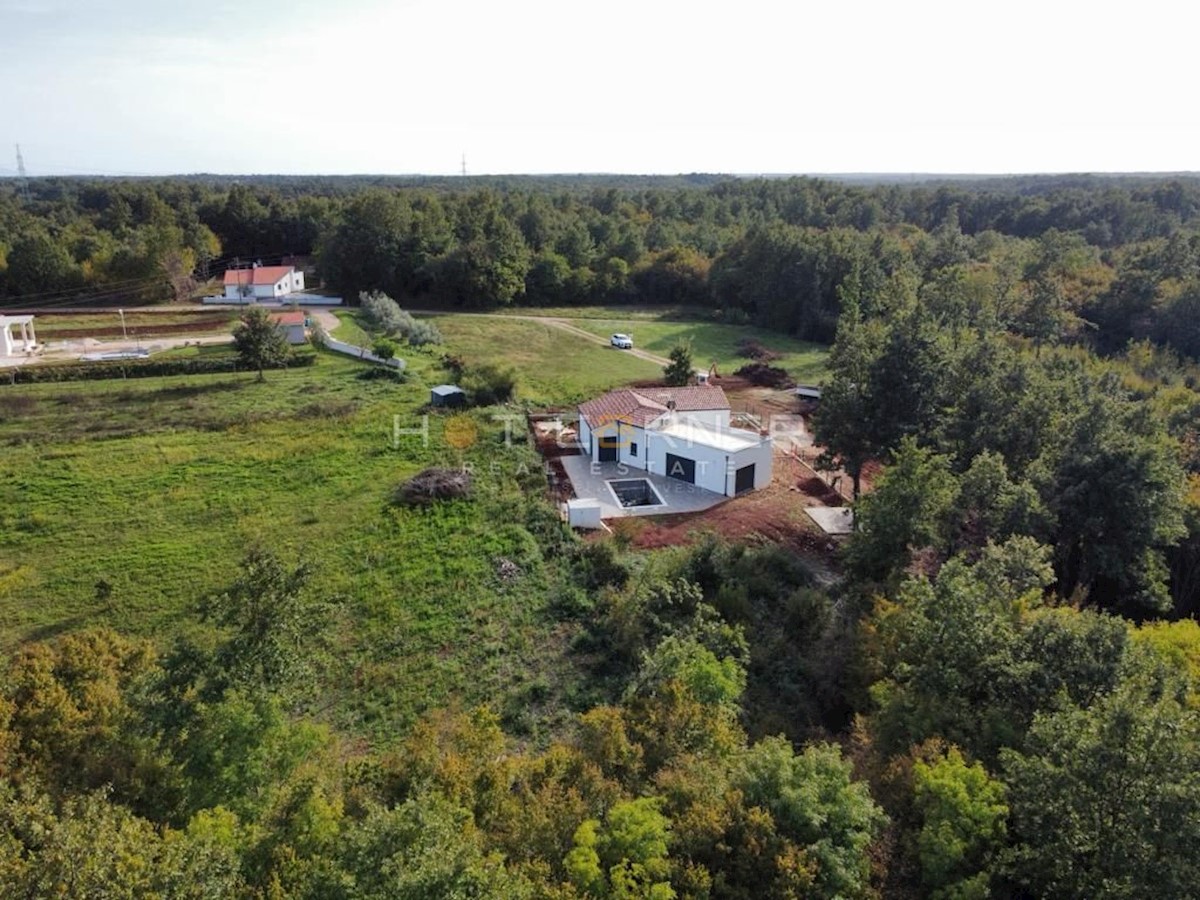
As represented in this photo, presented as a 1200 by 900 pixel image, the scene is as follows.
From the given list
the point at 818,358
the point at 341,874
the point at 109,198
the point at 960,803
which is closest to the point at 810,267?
the point at 818,358

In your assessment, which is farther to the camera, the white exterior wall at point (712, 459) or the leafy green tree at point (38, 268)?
the leafy green tree at point (38, 268)

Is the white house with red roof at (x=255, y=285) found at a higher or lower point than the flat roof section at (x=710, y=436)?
higher

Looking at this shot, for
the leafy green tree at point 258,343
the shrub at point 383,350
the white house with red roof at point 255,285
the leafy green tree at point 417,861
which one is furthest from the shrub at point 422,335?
the leafy green tree at point 417,861

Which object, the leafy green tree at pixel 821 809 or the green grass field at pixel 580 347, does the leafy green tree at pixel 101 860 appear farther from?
the green grass field at pixel 580 347

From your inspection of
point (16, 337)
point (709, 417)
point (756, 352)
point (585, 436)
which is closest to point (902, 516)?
point (709, 417)

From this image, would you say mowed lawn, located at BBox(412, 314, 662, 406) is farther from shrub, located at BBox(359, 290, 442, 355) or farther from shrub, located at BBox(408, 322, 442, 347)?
shrub, located at BBox(359, 290, 442, 355)
